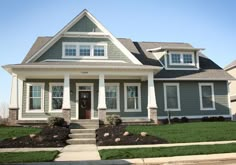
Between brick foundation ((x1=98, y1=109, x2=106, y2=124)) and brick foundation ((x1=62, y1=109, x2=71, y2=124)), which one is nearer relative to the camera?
brick foundation ((x1=62, y1=109, x2=71, y2=124))

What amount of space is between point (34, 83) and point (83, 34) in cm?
490

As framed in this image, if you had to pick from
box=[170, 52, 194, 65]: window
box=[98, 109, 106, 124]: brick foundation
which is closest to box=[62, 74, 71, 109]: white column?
box=[98, 109, 106, 124]: brick foundation

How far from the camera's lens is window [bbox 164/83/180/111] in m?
19.2

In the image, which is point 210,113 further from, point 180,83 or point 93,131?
point 93,131

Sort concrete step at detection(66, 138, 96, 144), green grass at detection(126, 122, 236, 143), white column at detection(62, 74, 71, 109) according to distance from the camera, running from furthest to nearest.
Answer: white column at detection(62, 74, 71, 109) < concrete step at detection(66, 138, 96, 144) < green grass at detection(126, 122, 236, 143)

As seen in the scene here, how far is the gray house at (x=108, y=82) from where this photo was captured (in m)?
16.9

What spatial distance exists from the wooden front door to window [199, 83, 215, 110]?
848 centimetres

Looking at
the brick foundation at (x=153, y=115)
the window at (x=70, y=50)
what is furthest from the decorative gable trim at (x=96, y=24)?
the brick foundation at (x=153, y=115)

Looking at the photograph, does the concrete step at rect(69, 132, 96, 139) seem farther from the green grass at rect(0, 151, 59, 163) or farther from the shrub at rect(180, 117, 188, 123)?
the shrub at rect(180, 117, 188, 123)

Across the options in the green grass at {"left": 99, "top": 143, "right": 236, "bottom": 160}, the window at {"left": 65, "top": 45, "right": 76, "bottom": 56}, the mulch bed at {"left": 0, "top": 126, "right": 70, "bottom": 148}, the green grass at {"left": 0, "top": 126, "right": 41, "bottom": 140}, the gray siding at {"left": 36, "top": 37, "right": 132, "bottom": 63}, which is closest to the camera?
the green grass at {"left": 99, "top": 143, "right": 236, "bottom": 160}

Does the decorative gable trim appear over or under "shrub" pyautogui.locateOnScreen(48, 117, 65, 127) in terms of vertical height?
over

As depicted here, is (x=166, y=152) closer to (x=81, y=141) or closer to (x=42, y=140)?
(x=81, y=141)

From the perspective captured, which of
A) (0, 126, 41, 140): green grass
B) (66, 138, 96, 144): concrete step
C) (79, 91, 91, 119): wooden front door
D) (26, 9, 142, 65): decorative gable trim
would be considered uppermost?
(26, 9, 142, 65): decorative gable trim

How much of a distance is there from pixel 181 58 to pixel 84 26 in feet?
26.5
